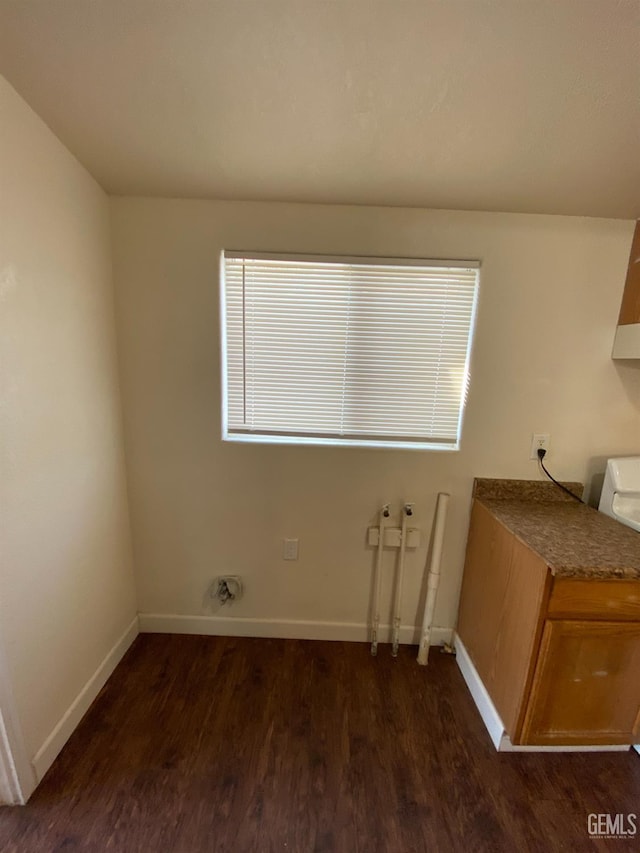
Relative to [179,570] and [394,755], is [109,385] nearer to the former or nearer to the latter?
[179,570]

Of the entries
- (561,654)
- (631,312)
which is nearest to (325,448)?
(561,654)

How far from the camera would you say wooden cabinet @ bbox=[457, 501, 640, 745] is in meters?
1.24

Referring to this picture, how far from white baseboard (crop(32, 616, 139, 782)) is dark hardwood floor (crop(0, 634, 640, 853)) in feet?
0.12

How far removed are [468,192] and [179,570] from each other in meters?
2.20

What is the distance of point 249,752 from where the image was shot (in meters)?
1.39

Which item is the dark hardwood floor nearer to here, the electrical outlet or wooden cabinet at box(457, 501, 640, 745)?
wooden cabinet at box(457, 501, 640, 745)

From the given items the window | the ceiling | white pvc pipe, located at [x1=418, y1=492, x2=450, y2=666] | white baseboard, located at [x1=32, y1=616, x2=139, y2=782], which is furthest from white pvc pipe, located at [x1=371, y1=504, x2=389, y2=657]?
the ceiling

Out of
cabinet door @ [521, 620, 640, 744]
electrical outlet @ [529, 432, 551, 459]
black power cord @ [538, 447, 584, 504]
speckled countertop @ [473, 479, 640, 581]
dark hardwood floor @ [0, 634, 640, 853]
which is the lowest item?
dark hardwood floor @ [0, 634, 640, 853]

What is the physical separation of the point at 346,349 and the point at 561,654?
1.44 metres

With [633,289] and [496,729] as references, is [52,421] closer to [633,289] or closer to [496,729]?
[496,729]

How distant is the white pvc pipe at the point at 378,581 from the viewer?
1.81m

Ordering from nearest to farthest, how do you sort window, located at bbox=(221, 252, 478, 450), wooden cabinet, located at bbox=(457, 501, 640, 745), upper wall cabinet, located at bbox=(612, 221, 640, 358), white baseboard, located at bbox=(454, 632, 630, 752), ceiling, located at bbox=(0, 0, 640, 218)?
ceiling, located at bbox=(0, 0, 640, 218), wooden cabinet, located at bbox=(457, 501, 640, 745), white baseboard, located at bbox=(454, 632, 630, 752), upper wall cabinet, located at bbox=(612, 221, 640, 358), window, located at bbox=(221, 252, 478, 450)

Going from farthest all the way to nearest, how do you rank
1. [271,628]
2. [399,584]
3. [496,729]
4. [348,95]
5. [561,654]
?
[271,628]
[399,584]
[496,729]
[561,654]
[348,95]

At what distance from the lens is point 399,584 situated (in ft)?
6.04
